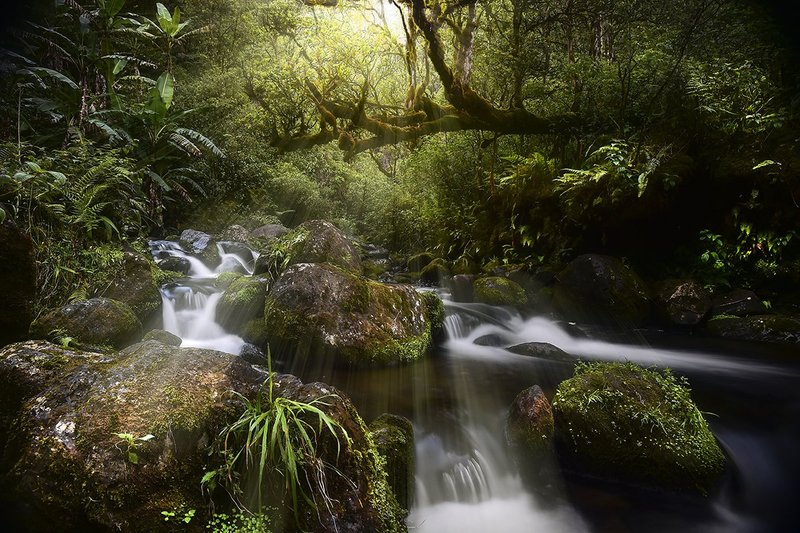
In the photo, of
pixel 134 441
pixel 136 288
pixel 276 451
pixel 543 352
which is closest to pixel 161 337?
pixel 136 288

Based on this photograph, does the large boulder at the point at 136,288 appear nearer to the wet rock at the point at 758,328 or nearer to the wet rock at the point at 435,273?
the wet rock at the point at 435,273

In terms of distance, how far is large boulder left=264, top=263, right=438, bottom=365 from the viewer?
6.04 meters

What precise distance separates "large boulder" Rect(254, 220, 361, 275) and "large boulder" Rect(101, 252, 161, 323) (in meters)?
2.01

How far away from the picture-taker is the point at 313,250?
7.82m

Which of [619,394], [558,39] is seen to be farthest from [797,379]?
[558,39]

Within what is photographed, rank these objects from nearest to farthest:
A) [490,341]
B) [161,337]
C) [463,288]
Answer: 1. [161,337]
2. [490,341]
3. [463,288]

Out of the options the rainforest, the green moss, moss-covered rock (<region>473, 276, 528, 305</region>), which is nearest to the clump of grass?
the rainforest

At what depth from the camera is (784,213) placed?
7.71m

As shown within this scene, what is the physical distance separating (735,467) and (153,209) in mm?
13612

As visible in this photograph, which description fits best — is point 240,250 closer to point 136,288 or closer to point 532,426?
point 136,288

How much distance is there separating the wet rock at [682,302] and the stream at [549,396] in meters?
0.70

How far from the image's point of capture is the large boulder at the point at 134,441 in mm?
2270

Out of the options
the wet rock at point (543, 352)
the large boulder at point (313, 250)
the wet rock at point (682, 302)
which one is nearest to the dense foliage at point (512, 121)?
the wet rock at point (682, 302)

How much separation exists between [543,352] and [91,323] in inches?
265
